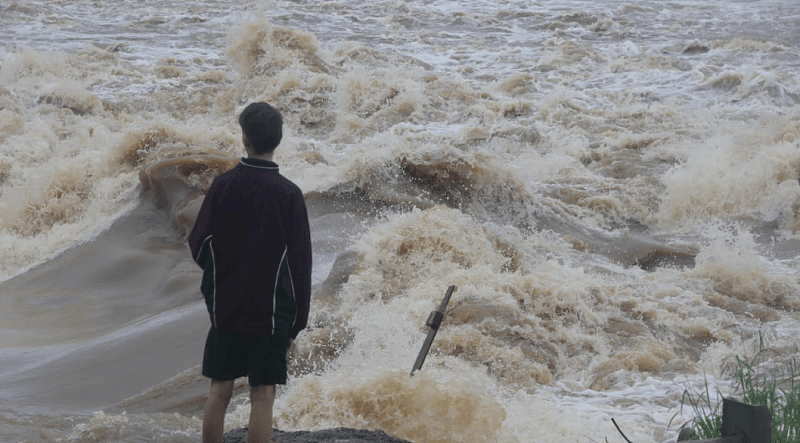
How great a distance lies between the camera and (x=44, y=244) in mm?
7867

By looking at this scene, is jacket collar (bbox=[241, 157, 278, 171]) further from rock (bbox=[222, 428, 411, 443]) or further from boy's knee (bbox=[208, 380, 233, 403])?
rock (bbox=[222, 428, 411, 443])

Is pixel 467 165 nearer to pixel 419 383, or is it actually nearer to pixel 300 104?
pixel 419 383

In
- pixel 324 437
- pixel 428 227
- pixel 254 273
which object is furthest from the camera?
pixel 428 227

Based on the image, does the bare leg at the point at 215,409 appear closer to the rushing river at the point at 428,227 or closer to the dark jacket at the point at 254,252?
the dark jacket at the point at 254,252

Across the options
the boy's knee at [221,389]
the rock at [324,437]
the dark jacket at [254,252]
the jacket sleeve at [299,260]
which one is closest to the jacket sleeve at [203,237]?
the dark jacket at [254,252]

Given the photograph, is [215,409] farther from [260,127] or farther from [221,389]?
[260,127]

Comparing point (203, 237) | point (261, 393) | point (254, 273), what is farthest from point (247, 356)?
point (203, 237)

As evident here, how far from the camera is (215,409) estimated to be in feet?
8.52

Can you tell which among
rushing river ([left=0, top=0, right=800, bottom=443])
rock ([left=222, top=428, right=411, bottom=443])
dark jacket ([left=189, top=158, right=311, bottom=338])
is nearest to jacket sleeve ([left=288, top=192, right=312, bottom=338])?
dark jacket ([left=189, top=158, right=311, bottom=338])

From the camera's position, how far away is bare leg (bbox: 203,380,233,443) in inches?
102

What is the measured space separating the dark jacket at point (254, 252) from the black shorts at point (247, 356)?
0.13 feet

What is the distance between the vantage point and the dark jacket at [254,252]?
250 cm

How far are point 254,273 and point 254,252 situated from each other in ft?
0.22

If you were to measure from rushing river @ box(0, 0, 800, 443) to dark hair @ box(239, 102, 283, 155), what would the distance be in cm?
132
